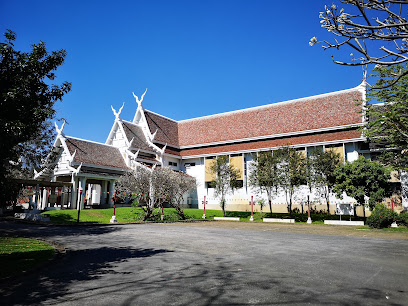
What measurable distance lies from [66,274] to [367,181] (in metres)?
20.3

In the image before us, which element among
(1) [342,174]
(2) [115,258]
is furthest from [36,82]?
(1) [342,174]

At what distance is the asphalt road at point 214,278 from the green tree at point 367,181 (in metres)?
13.9

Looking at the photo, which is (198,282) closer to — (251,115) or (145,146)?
(145,146)

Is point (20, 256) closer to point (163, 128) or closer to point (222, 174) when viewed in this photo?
point (222, 174)

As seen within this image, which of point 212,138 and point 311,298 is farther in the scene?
point 212,138

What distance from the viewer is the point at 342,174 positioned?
2142 centimetres

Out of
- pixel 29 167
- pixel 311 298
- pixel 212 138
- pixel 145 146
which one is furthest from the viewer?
pixel 212 138

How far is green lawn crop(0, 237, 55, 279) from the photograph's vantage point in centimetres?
552

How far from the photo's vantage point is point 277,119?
106 feet

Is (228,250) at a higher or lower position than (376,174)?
lower

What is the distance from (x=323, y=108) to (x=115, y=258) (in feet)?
92.8

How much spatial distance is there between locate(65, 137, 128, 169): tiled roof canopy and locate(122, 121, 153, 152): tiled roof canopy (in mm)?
2170

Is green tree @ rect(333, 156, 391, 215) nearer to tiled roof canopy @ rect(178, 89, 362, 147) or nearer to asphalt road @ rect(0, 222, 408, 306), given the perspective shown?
tiled roof canopy @ rect(178, 89, 362, 147)

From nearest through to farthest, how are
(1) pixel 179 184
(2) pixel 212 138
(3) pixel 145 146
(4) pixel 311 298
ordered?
(4) pixel 311 298
(1) pixel 179 184
(3) pixel 145 146
(2) pixel 212 138
